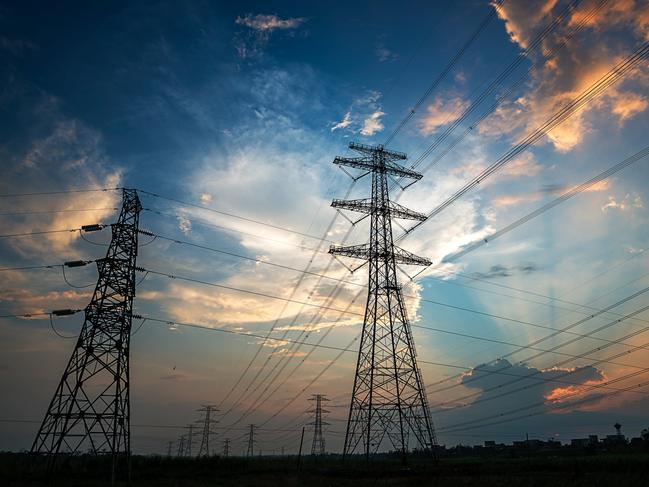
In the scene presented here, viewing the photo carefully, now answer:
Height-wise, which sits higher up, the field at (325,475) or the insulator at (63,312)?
the insulator at (63,312)

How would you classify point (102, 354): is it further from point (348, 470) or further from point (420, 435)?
point (420, 435)

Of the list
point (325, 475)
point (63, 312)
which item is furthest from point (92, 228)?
point (325, 475)

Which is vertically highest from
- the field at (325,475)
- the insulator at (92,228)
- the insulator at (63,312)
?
the insulator at (92,228)

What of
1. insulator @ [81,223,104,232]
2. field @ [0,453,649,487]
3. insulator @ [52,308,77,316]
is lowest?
field @ [0,453,649,487]

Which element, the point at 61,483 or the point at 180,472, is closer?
the point at 61,483

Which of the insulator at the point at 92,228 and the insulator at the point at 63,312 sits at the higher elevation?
the insulator at the point at 92,228

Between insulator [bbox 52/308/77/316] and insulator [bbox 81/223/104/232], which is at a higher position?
insulator [bbox 81/223/104/232]

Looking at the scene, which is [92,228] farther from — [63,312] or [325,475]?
[325,475]

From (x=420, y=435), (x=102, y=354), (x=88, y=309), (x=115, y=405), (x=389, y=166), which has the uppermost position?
(x=389, y=166)

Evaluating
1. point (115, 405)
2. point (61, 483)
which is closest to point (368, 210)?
point (115, 405)

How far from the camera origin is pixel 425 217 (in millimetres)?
35719

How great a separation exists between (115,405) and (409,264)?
2488cm

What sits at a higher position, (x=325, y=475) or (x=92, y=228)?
(x=92, y=228)

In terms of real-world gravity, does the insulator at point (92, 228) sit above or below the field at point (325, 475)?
above
